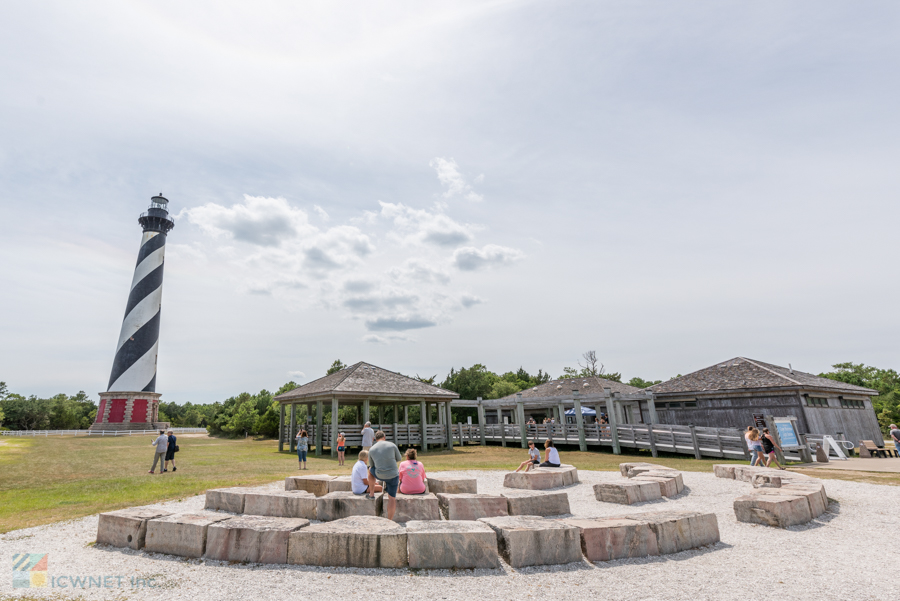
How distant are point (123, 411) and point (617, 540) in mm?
55412

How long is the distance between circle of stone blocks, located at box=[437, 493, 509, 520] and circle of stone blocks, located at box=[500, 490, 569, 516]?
0.80ft

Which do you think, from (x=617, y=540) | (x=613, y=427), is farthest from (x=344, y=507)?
(x=613, y=427)

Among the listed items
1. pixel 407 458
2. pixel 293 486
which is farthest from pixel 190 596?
pixel 293 486

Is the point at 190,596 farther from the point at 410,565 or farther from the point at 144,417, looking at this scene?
the point at 144,417

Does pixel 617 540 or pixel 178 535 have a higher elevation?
pixel 178 535

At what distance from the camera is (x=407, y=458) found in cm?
840

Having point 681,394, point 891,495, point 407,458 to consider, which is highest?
point 681,394

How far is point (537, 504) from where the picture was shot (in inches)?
323

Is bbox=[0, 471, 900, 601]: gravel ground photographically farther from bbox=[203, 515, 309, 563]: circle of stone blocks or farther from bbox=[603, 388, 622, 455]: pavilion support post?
bbox=[603, 388, 622, 455]: pavilion support post

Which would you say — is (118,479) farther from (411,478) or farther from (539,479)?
(539,479)

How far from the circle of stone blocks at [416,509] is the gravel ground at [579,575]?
2.32 metres

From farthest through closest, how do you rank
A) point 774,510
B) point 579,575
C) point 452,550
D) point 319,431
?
point 319,431
point 774,510
point 452,550
point 579,575

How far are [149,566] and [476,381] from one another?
4133cm

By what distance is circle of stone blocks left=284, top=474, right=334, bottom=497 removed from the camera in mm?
9656
